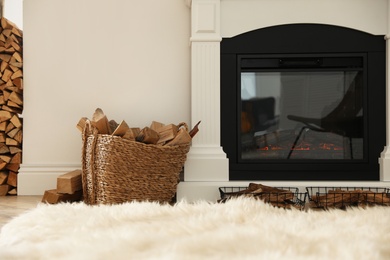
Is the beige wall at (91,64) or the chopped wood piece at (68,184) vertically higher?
the beige wall at (91,64)

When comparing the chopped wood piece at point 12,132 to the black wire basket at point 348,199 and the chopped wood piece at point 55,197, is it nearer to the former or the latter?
the chopped wood piece at point 55,197

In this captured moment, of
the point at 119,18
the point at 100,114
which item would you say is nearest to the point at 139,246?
the point at 100,114

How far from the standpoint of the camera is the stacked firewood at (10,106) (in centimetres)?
280

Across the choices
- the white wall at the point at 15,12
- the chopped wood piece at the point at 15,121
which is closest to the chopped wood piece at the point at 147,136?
the chopped wood piece at the point at 15,121

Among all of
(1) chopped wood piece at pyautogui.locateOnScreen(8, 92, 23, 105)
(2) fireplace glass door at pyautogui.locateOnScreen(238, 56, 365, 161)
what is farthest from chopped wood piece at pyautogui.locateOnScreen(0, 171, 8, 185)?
(2) fireplace glass door at pyautogui.locateOnScreen(238, 56, 365, 161)

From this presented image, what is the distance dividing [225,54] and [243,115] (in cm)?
39

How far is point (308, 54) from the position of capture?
259 centimetres

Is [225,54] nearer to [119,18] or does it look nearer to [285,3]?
[285,3]

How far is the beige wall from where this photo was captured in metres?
2.82

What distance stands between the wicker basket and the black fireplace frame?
0.47m

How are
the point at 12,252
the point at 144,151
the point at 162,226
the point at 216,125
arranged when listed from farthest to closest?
the point at 216,125 < the point at 144,151 < the point at 162,226 < the point at 12,252

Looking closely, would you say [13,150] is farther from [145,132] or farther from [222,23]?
[222,23]

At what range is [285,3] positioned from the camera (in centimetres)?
261

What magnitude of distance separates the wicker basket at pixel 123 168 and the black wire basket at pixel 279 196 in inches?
14.4
